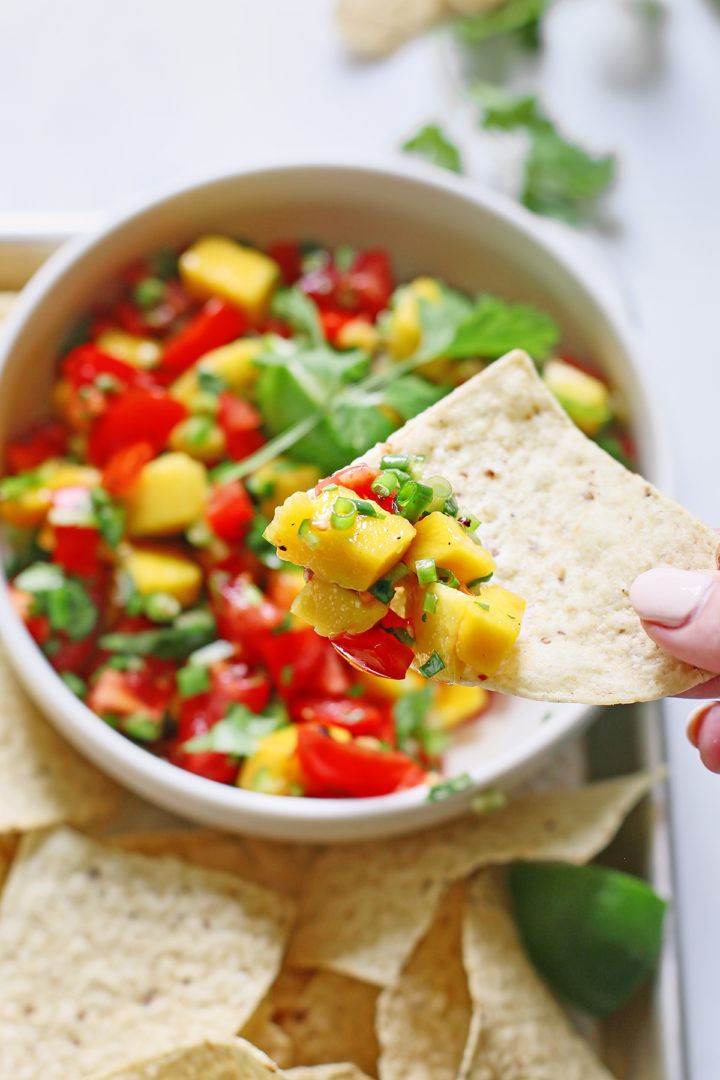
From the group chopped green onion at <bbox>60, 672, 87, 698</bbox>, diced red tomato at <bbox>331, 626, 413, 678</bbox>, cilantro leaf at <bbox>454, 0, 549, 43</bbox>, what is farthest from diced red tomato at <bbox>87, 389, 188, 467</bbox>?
cilantro leaf at <bbox>454, 0, 549, 43</bbox>

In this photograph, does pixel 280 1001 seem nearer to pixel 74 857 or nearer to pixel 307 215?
pixel 74 857

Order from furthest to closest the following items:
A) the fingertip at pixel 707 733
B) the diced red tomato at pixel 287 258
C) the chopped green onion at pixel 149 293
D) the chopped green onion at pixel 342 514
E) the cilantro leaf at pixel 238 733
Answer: the diced red tomato at pixel 287 258, the chopped green onion at pixel 149 293, the cilantro leaf at pixel 238 733, the fingertip at pixel 707 733, the chopped green onion at pixel 342 514

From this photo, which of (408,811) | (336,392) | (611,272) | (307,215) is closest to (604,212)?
(611,272)

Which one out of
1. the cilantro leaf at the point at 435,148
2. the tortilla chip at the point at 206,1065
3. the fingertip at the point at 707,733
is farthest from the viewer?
the cilantro leaf at the point at 435,148

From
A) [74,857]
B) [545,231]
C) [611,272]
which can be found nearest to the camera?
[74,857]

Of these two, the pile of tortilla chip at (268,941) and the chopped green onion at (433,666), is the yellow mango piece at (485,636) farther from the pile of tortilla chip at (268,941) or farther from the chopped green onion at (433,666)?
the pile of tortilla chip at (268,941)

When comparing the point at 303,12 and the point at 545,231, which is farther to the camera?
the point at 303,12

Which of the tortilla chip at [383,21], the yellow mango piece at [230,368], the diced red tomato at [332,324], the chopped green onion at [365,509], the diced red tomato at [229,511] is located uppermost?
the tortilla chip at [383,21]

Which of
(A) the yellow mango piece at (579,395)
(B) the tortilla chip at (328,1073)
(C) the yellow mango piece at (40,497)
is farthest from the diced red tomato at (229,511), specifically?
(B) the tortilla chip at (328,1073)

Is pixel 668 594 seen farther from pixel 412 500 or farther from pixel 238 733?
pixel 238 733
